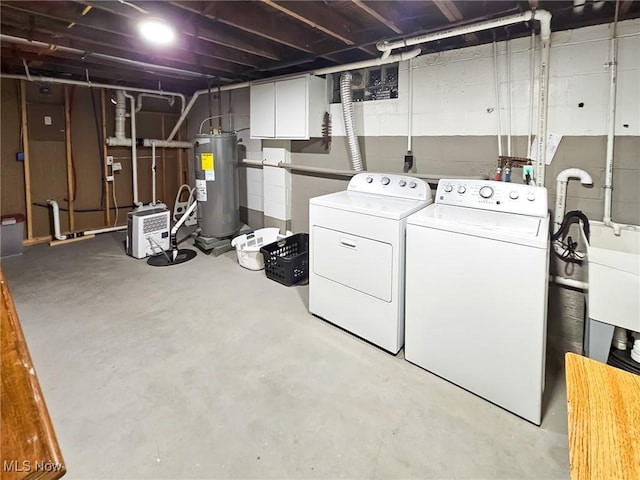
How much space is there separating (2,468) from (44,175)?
17.5 feet

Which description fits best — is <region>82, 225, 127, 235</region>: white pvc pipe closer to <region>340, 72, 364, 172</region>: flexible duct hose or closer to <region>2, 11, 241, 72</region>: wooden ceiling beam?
<region>2, 11, 241, 72</region>: wooden ceiling beam

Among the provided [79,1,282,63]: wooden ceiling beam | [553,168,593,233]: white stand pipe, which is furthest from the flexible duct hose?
[553,168,593,233]: white stand pipe

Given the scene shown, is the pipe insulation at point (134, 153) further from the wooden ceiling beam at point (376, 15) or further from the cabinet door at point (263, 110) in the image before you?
the wooden ceiling beam at point (376, 15)

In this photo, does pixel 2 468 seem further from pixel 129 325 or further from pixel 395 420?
pixel 129 325

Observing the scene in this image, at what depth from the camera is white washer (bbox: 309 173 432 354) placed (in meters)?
2.36

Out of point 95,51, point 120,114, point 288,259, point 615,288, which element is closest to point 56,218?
point 120,114

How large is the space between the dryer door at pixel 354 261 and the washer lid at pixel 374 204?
182 mm

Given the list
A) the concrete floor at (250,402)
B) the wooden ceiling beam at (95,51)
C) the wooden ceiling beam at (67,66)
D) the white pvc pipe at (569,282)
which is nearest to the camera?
the concrete floor at (250,402)

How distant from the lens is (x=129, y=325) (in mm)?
2785

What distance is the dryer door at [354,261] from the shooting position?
2.39 meters

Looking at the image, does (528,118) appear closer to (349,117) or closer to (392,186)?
(392,186)

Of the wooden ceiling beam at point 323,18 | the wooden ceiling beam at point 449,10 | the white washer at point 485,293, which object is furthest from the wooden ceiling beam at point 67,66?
the white washer at point 485,293

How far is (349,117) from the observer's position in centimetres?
334

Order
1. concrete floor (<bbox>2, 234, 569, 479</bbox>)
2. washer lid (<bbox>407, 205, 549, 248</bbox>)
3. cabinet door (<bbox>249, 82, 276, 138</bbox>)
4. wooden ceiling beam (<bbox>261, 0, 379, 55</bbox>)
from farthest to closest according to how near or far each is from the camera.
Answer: cabinet door (<bbox>249, 82, 276, 138</bbox>) → wooden ceiling beam (<bbox>261, 0, 379, 55</bbox>) → washer lid (<bbox>407, 205, 549, 248</bbox>) → concrete floor (<bbox>2, 234, 569, 479</bbox>)
